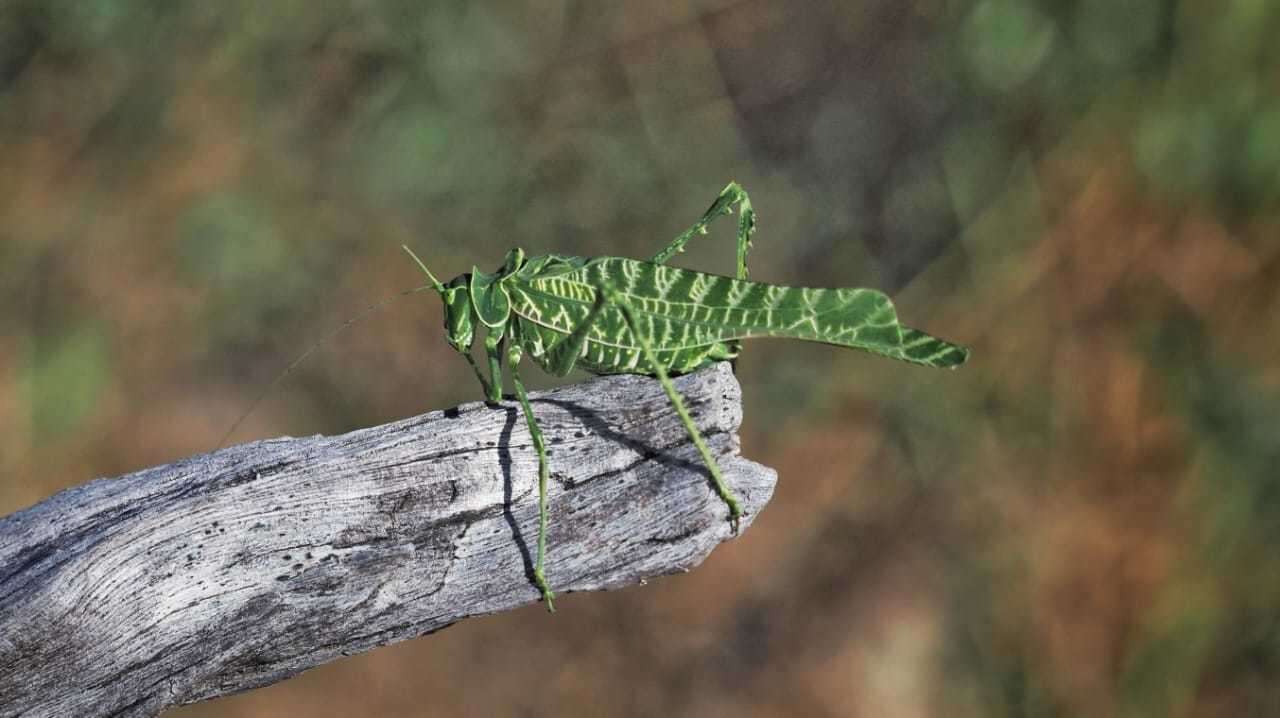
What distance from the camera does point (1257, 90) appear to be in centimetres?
286

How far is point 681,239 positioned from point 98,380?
6.53ft

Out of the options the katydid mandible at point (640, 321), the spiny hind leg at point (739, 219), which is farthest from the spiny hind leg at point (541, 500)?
the spiny hind leg at point (739, 219)

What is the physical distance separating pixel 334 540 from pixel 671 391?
525 mm

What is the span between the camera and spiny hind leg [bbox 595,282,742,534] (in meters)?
1.49

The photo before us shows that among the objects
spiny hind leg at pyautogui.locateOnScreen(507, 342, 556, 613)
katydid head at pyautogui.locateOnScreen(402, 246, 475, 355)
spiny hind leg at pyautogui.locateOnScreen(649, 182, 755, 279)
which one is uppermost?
spiny hind leg at pyautogui.locateOnScreen(649, 182, 755, 279)

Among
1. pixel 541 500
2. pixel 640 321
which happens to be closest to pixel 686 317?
pixel 640 321

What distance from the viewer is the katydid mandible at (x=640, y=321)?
1.52 metres

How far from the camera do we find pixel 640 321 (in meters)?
1.62

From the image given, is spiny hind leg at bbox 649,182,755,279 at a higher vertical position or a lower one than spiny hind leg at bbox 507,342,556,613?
higher

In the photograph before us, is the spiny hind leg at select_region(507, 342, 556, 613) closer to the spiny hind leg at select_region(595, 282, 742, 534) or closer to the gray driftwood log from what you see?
the gray driftwood log

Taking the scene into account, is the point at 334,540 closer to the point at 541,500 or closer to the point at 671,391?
the point at 541,500

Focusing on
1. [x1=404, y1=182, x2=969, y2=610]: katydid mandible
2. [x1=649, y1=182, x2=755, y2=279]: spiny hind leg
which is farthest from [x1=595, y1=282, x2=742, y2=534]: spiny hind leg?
[x1=649, y1=182, x2=755, y2=279]: spiny hind leg

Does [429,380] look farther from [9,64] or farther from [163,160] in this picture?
[9,64]

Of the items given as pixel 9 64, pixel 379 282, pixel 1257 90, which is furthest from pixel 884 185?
pixel 9 64
